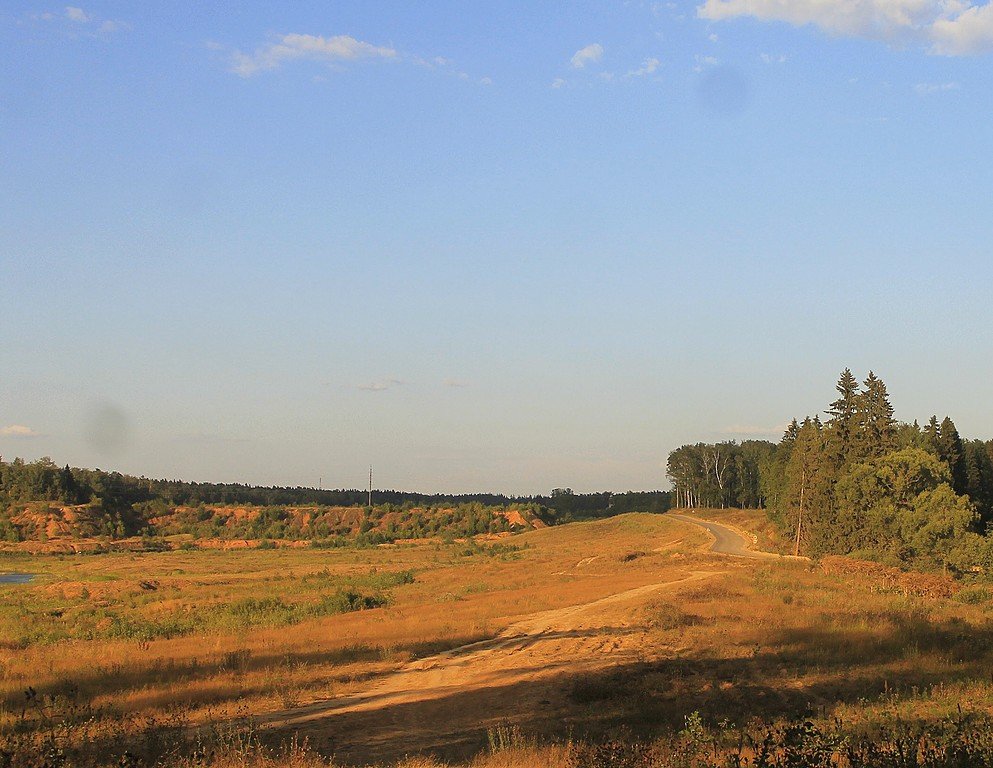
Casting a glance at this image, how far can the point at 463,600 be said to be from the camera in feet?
133

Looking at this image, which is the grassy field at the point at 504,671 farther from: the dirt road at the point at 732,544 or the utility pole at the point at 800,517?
the utility pole at the point at 800,517

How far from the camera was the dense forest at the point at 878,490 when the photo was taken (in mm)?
51438

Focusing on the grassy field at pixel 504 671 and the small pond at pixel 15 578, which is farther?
the small pond at pixel 15 578

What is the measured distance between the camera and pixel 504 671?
2177cm

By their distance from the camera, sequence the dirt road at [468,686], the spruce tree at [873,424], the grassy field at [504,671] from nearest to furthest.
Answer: the grassy field at [504,671]
the dirt road at [468,686]
the spruce tree at [873,424]

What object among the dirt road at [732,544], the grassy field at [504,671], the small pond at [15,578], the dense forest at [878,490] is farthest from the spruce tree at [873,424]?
the small pond at [15,578]

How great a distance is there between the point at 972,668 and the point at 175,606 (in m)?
36.2

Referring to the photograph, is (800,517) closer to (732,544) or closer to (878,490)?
(732,544)

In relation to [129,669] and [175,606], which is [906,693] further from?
[175,606]

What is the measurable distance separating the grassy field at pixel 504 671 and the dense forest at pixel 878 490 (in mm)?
11991

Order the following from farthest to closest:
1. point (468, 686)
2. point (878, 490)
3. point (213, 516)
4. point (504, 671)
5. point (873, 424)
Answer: point (213, 516), point (873, 424), point (878, 490), point (504, 671), point (468, 686)

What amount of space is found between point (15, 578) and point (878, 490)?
231 feet

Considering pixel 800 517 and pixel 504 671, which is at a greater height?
pixel 800 517

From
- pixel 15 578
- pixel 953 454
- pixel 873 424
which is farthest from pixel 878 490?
pixel 15 578
